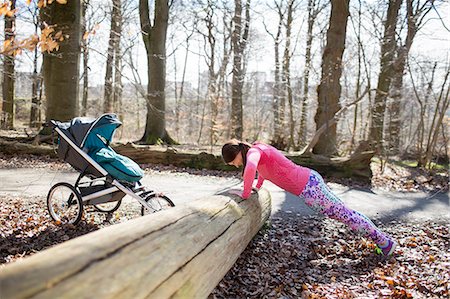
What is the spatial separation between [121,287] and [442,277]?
3576 mm

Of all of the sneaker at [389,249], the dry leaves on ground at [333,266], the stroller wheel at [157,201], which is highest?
the stroller wheel at [157,201]

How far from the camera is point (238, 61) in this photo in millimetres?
19812

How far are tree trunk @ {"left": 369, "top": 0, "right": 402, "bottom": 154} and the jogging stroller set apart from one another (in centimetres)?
1090

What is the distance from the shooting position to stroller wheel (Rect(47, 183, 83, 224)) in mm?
4652

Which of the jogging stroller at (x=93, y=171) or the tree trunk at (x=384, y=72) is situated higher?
the tree trunk at (x=384, y=72)

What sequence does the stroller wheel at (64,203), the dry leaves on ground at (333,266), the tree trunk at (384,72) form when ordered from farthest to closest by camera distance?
the tree trunk at (384,72), the stroller wheel at (64,203), the dry leaves on ground at (333,266)

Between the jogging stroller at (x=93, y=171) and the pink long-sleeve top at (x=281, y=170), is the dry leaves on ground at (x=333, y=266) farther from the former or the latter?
the jogging stroller at (x=93, y=171)

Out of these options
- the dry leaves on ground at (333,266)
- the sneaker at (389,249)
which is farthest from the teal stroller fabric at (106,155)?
the sneaker at (389,249)

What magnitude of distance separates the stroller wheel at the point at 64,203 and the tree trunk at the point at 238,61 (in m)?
14.0

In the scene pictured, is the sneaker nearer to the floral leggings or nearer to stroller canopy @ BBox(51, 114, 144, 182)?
the floral leggings

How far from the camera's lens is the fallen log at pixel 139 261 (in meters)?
1.46

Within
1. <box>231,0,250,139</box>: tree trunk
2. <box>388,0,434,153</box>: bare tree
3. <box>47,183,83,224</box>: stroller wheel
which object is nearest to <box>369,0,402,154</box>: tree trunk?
<box>388,0,434,153</box>: bare tree

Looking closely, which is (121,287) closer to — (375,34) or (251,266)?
(251,266)

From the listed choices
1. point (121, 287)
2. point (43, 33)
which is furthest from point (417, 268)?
point (43, 33)
